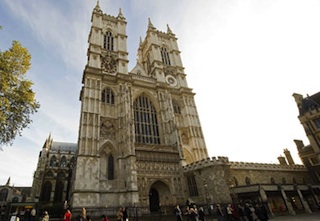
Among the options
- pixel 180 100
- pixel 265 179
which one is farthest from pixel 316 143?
pixel 180 100

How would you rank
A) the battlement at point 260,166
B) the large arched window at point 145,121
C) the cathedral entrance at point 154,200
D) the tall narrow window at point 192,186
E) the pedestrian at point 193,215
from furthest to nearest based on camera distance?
the large arched window at point 145,121
the cathedral entrance at point 154,200
the battlement at point 260,166
the tall narrow window at point 192,186
the pedestrian at point 193,215

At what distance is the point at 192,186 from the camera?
21.5 meters

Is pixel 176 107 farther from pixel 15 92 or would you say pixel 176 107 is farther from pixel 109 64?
pixel 15 92

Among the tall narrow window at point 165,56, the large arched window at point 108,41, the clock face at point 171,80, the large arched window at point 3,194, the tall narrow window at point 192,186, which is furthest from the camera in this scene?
the large arched window at point 3,194

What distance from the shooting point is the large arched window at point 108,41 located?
106 ft

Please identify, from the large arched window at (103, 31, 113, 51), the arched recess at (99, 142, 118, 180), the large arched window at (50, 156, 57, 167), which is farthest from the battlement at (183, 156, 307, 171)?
the large arched window at (50, 156, 57, 167)

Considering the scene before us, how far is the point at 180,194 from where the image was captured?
21953 millimetres

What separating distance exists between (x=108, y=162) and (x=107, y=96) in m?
9.51

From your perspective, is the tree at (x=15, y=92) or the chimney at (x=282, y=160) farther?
the chimney at (x=282, y=160)

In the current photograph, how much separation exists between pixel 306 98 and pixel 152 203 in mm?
29201

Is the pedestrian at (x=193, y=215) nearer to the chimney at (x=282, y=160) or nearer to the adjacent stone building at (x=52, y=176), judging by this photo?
the chimney at (x=282, y=160)

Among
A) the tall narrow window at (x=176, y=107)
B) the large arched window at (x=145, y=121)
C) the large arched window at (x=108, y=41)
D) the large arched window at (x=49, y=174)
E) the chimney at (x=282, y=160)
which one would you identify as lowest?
the chimney at (x=282, y=160)

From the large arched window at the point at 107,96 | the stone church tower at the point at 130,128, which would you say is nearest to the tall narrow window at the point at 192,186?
the stone church tower at the point at 130,128

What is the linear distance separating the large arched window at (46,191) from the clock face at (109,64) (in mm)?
25933
